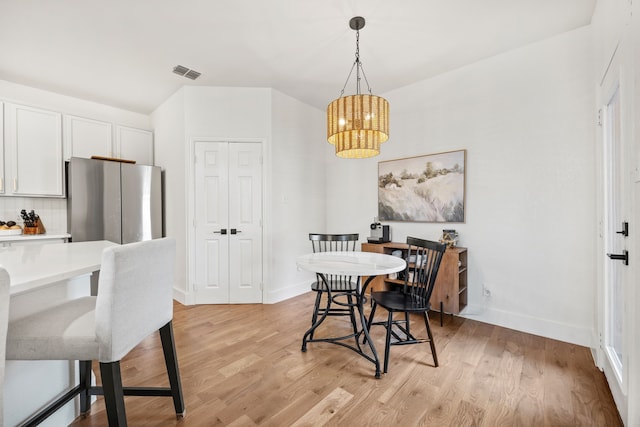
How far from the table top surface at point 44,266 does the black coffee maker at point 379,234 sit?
2.75 meters

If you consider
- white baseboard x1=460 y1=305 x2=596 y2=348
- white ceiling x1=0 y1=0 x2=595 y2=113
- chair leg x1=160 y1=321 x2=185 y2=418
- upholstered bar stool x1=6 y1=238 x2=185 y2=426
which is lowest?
white baseboard x1=460 y1=305 x2=596 y2=348

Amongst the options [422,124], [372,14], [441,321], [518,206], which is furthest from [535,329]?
[372,14]

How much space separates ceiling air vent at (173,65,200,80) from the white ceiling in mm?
78

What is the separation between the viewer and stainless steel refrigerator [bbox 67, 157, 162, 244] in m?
3.31

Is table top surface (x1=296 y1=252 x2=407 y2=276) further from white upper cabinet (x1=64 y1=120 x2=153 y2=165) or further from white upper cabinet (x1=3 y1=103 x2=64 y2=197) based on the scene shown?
white upper cabinet (x1=3 y1=103 x2=64 y2=197)

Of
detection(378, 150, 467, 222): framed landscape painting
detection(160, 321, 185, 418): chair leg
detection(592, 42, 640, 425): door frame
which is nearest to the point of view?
detection(592, 42, 640, 425): door frame

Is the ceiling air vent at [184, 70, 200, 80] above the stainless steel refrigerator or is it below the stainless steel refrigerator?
above

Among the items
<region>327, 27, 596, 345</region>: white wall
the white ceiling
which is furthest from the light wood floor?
the white ceiling

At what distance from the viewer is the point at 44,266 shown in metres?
1.10

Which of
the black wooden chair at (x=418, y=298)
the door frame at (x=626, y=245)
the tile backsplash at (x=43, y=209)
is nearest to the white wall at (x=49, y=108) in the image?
the tile backsplash at (x=43, y=209)

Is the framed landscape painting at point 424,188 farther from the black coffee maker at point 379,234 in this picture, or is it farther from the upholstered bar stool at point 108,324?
the upholstered bar stool at point 108,324

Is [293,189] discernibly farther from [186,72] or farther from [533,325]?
[533,325]

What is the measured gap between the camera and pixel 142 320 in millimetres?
1186

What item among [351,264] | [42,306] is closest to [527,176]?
[351,264]
